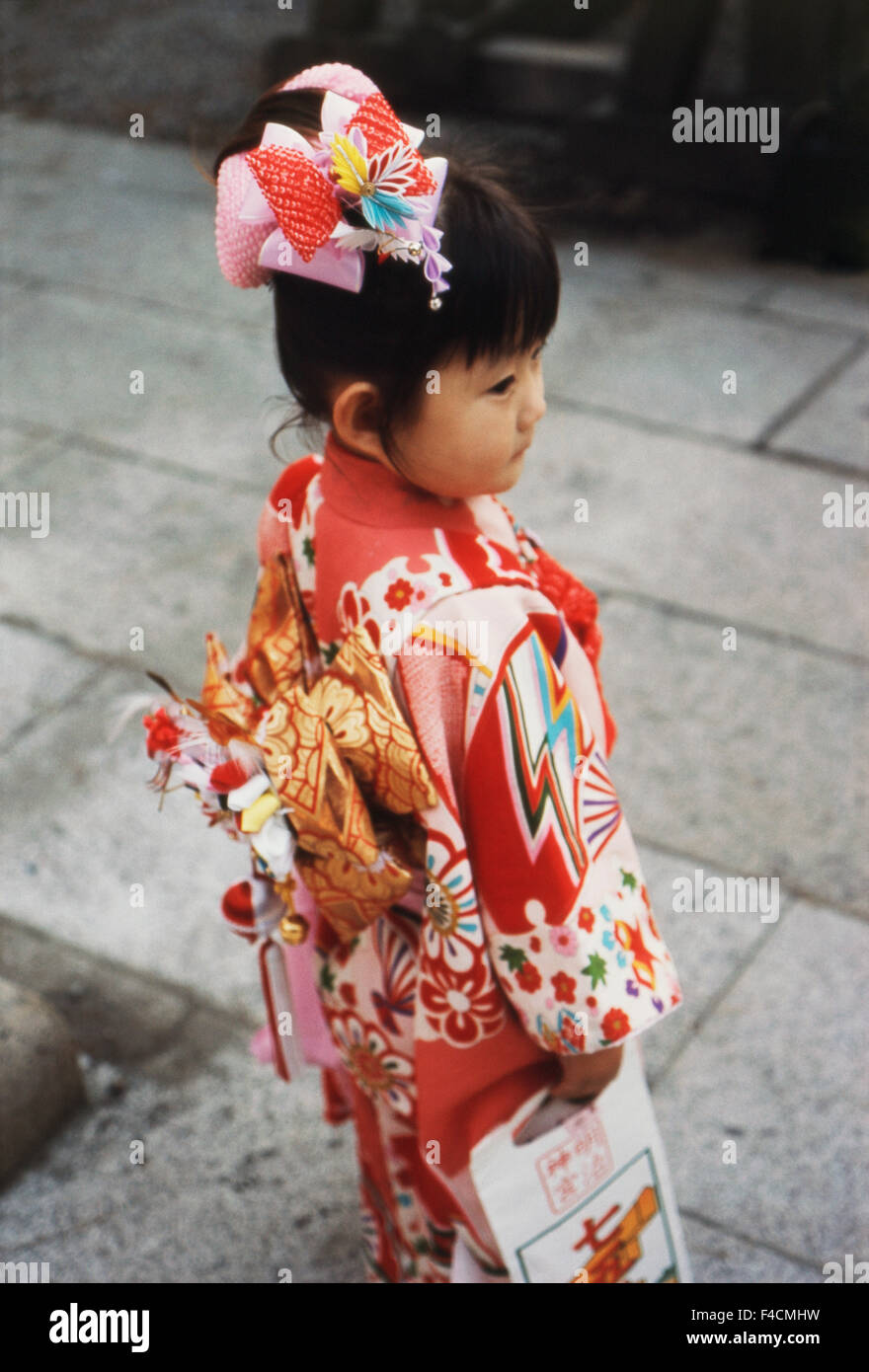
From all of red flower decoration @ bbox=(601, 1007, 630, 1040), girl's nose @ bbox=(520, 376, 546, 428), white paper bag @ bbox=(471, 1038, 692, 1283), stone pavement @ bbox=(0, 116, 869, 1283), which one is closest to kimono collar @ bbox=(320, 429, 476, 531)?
girl's nose @ bbox=(520, 376, 546, 428)

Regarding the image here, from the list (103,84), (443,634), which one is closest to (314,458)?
(443,634)

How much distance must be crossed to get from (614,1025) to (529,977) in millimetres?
107

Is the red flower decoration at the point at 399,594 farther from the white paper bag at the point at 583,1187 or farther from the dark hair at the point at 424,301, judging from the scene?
the white paper bag at the point at 583,1187

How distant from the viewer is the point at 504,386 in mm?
1472

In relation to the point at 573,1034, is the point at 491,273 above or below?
above

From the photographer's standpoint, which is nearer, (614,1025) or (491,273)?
(491,273)

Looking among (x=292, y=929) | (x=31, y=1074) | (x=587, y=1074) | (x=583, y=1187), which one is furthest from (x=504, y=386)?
(x=31, y=1074)

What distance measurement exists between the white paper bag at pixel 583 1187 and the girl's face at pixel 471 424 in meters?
0.75

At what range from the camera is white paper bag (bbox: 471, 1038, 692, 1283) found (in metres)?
1.64

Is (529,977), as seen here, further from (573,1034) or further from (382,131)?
(382,131)

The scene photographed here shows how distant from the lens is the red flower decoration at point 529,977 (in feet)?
5.07

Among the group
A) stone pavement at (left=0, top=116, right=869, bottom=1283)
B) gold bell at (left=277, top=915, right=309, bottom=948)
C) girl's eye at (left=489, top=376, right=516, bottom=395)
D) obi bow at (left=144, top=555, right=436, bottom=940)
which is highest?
girl's eye at (left=489, top=376, right=516, bottom=395)

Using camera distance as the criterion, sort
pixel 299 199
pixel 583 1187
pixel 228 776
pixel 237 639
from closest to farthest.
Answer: pixel 299 199, pixel 228 776, pixel 583 1187, pixel 237 639

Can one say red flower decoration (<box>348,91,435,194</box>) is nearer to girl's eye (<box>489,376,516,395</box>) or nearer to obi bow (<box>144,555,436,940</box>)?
A: girl's eye (<box>489,376,516,395</box>)
